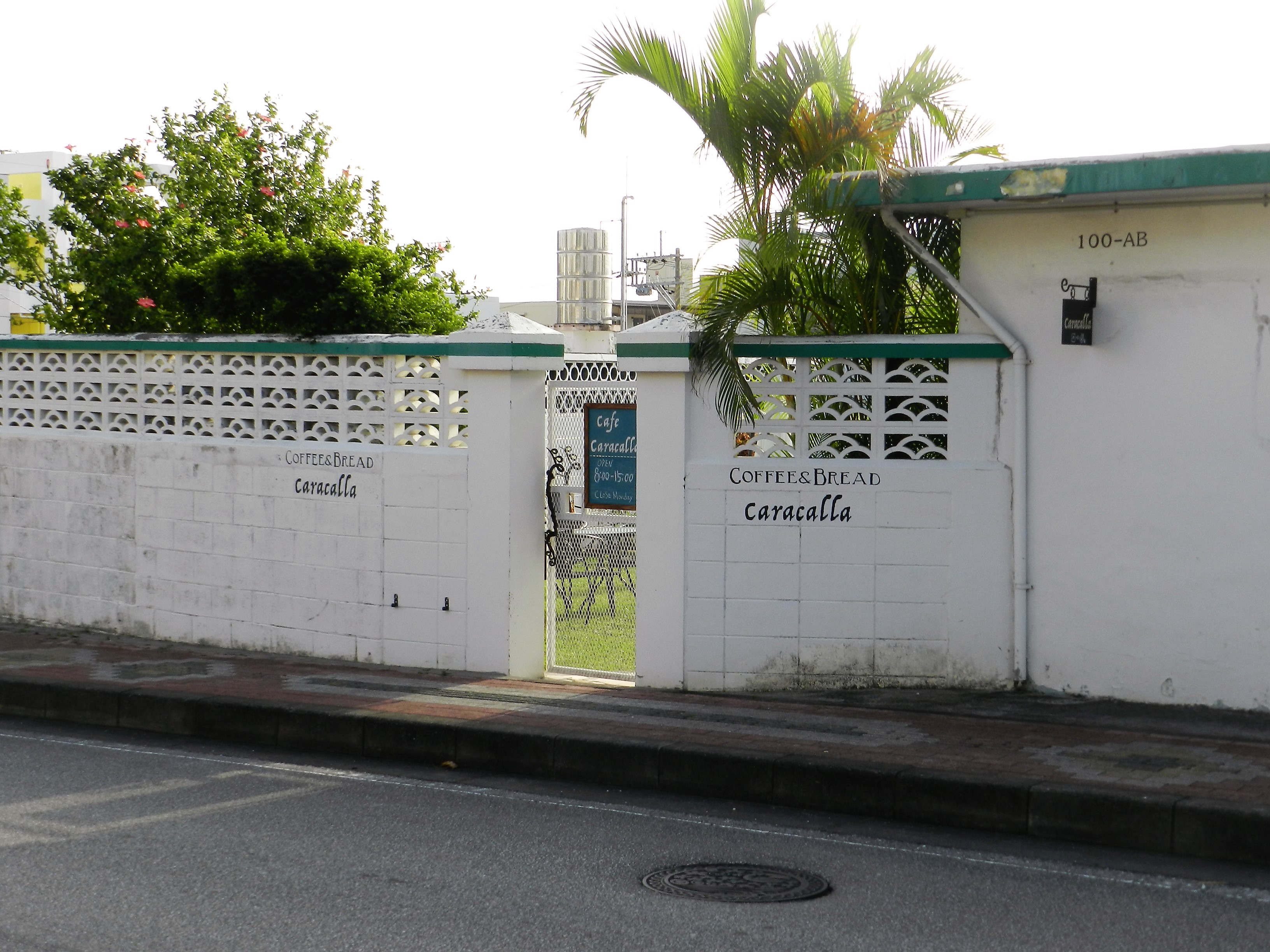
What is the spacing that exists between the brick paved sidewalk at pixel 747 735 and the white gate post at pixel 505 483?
1.11 feet

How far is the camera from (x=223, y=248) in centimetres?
1433

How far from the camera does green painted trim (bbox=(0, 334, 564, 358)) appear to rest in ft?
30.9

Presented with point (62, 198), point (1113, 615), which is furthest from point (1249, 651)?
point (62, 198)

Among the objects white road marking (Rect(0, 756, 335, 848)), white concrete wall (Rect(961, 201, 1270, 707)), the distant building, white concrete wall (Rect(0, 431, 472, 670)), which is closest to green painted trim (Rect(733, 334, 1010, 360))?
white concrete wall (Rect(961, 201, 1270, 707))

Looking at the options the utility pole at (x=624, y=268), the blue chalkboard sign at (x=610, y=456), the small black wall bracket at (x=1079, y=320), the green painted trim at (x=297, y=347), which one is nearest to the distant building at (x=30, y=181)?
the utility pole at (x=624, y=268)

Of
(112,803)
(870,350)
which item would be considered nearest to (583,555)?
(870,350)

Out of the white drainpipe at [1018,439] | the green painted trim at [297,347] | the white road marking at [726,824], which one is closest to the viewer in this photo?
the white road marking at [726,824]

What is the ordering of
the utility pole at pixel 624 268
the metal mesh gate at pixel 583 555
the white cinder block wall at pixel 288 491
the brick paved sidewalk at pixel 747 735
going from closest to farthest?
the brick paved sidewalk at pixel 747 735 < the white cinder block wall at pixel 288 491 < the metal mesh gate at pixel 583 555 < the utility pole at pixel 624 268

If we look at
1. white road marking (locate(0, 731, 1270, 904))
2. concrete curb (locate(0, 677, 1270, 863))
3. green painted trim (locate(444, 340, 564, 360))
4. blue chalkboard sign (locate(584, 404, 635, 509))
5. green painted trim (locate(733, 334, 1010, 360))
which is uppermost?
green painted trim (locate(444, 340, 564, 360))

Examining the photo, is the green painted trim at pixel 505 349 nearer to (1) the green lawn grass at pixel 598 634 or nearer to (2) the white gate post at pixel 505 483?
(2) the white gate post at pixel 505 483

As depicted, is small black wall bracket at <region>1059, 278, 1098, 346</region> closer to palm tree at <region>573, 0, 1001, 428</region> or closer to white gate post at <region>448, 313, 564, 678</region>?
palm tree at <region>573, 0, 1001, 428</region>

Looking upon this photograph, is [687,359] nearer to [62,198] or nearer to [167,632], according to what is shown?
[167,632]

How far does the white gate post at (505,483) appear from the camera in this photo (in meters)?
9.45

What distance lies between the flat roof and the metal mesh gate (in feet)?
7.29
